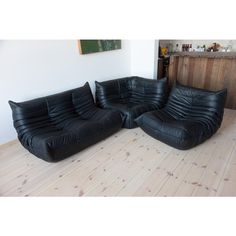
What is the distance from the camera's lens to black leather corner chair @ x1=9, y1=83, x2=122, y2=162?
7.33 ft

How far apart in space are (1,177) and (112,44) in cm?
278

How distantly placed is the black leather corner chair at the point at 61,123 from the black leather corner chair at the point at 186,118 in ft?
1.96

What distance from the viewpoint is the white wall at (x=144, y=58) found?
12.6 feet

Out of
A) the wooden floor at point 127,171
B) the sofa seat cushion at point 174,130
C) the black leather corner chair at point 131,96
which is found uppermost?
the black leather corner chair at point 131,96

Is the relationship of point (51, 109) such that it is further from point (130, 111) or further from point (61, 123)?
point (130, 111)

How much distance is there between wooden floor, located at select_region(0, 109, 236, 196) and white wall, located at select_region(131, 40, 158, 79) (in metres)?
1.75

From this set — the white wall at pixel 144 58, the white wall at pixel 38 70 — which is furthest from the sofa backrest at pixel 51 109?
the white wall at pixel 144 58

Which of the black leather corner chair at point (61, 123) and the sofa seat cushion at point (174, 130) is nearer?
the black leather corner chair at point (61, 123)

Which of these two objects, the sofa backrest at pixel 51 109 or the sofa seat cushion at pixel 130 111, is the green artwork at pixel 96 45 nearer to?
the sofa backrest at pixel 51 109

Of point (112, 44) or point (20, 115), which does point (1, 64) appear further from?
point (112, 44)

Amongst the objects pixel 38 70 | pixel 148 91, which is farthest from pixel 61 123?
pixel 148 91

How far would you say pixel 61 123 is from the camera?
2715 mm

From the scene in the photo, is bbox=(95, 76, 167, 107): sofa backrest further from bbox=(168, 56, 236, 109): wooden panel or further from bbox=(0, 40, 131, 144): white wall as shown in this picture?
bbox=(168, 56, 236, 109): wooden panel
